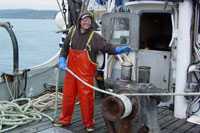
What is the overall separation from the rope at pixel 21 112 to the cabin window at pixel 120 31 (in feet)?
4.96

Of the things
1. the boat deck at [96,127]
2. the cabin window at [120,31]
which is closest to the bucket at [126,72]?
the boat deck at [96,127]

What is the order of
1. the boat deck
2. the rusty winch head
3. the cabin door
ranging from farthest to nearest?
the cabin door < the boat deck < the rusty winch head

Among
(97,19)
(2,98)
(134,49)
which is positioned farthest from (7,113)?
(97,19)

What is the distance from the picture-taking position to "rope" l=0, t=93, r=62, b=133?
626 centimetres

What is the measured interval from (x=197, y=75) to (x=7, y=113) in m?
2.83

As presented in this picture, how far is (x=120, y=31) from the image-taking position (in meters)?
7.54

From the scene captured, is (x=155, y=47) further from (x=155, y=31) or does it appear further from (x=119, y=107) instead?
(x=119, y=107)

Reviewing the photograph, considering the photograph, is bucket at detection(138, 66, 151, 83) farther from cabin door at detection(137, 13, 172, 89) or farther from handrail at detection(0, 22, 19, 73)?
handrail at detection(0, 22, 19, 73)

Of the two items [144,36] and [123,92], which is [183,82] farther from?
[144,36]

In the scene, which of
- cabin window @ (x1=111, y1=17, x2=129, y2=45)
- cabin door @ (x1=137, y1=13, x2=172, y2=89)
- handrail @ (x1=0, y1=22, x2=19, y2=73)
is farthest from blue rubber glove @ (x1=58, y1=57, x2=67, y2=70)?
handrail @ (x1=0, y1=22, x2=19, y2=73)

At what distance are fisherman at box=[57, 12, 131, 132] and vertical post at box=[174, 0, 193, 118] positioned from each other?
0.72 meters

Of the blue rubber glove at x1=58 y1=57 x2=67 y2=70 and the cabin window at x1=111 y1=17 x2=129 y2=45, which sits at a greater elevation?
the cabin window at x1=111 y1=17 x2=129 y2=45

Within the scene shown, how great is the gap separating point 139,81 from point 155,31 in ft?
8.46

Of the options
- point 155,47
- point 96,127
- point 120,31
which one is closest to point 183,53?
point 96,127
